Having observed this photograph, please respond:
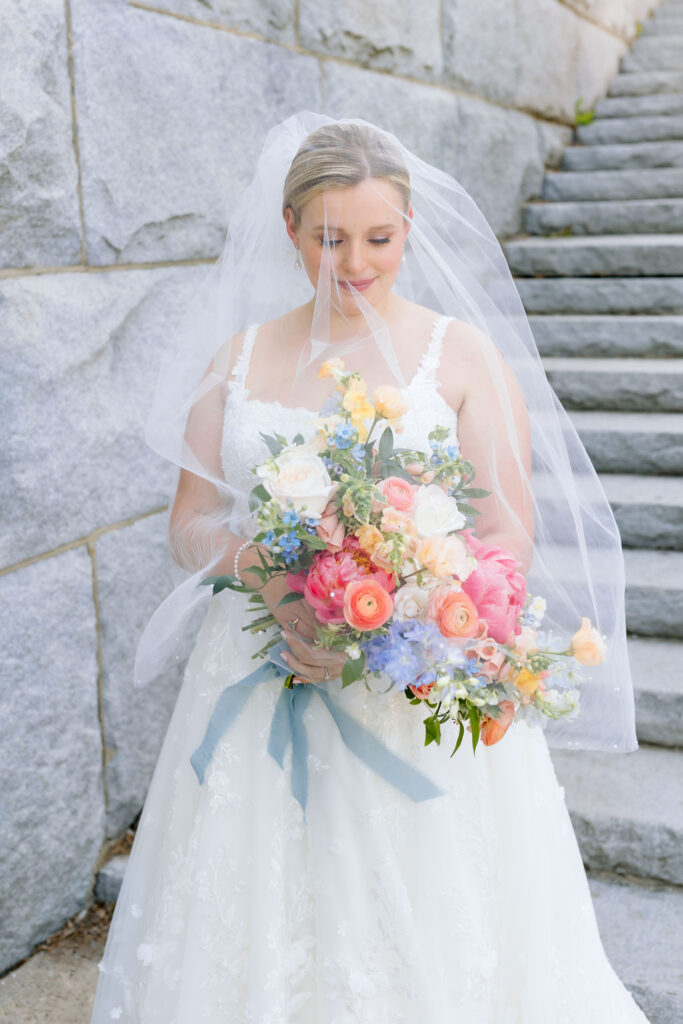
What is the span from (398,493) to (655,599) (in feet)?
7.56

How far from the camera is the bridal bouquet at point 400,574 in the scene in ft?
5.24

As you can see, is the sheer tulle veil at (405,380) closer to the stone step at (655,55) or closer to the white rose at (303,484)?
the white rose at (303,484)

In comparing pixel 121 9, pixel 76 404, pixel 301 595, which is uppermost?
→ pixel 121 9

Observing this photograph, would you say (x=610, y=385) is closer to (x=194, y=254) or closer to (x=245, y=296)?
(x=194, y=254)

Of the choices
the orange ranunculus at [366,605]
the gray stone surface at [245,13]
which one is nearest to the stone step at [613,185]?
the gray stone surface at [245,13]

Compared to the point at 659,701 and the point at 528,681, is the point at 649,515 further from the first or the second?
the point at 528,681

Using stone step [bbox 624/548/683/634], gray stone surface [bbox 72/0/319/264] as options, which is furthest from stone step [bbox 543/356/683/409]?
gray stone surface [bbox 72/0/319/264]

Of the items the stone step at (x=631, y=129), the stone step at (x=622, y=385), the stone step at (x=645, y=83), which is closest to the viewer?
the stone step at (x=622, y=385)

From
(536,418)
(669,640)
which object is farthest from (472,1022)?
(669,640)

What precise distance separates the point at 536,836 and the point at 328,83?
279 centimetres

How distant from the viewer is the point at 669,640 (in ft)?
12.3

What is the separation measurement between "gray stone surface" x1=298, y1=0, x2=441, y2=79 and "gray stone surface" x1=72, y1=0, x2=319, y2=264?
0.29 m

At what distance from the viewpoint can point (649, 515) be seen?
3918 mm

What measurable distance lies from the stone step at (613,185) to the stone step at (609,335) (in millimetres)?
1082
